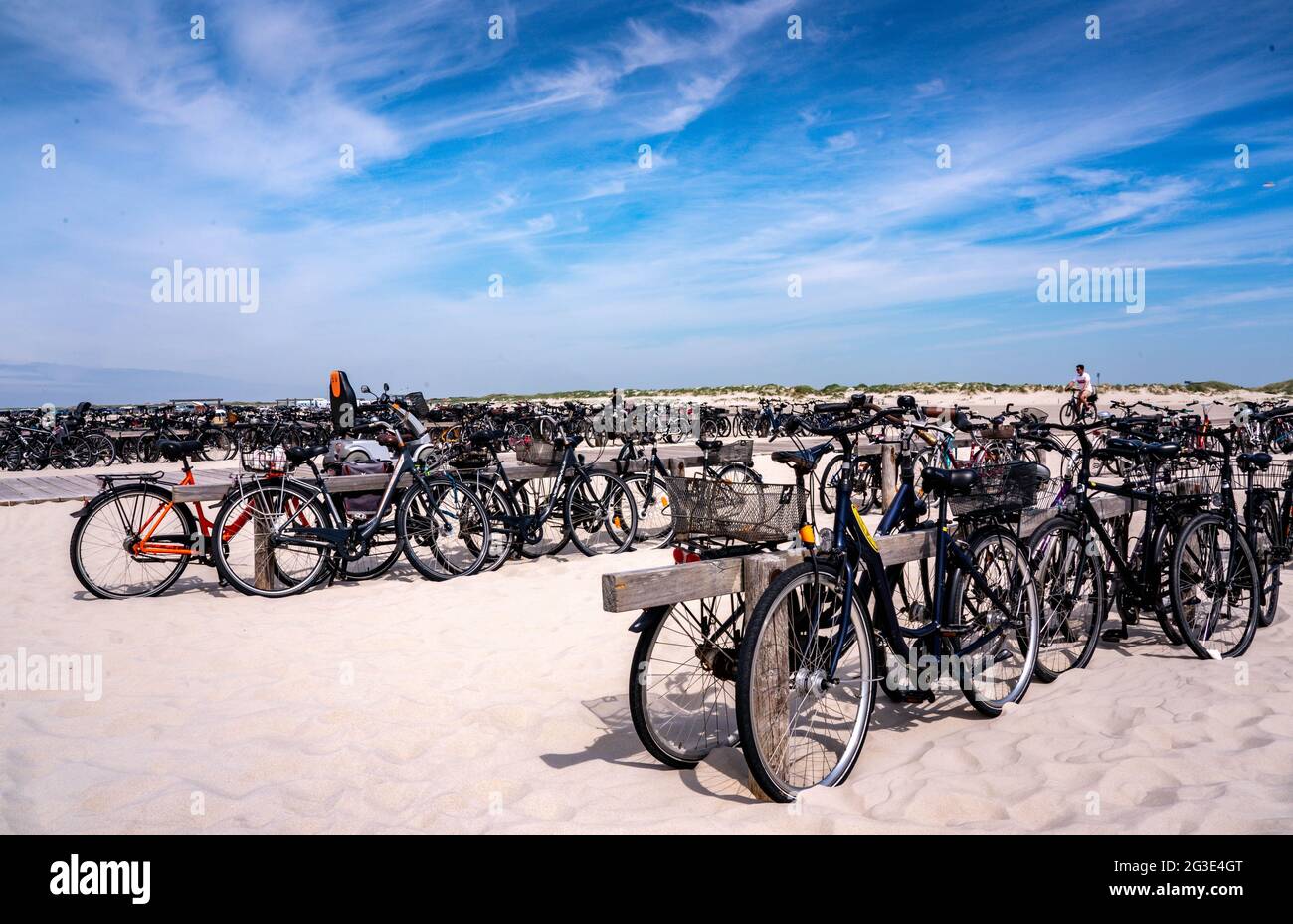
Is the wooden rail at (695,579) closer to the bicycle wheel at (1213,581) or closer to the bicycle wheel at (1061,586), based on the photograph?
the bicycle wheel at (1061,586)

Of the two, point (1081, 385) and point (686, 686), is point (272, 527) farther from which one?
point (1081, 385)

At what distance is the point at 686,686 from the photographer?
4.10 metres

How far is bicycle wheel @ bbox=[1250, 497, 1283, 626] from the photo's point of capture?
491cm

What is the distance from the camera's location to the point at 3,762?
325 cm

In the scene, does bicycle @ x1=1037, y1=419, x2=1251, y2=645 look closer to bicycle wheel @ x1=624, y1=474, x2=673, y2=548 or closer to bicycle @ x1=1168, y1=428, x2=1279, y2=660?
bicycle @ x1=1168, y1=428, x2=1279, y2=660

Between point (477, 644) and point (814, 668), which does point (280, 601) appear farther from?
point (814, 668)

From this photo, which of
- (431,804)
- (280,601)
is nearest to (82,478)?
(280,601)

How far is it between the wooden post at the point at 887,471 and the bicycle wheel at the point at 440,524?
17.9 feet

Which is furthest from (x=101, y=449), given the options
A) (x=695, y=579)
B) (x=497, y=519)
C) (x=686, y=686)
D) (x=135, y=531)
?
(x=695, y=579)

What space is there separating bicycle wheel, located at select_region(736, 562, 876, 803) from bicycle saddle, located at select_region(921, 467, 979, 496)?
0.66 metres

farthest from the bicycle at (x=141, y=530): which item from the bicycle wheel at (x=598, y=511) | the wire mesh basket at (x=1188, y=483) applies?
the wire mesh basket at (x=1188, y=483)

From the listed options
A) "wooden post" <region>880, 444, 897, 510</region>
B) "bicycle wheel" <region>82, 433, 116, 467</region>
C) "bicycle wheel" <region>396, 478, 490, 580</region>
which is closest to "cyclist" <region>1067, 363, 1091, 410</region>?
"wooden post" <region>880, 444, 897, 510</region>

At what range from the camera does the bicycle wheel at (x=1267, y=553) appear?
193 inches
